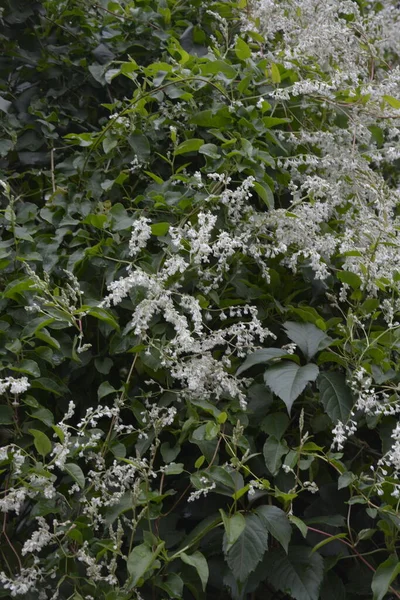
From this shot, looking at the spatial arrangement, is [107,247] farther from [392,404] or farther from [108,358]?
[392,404]

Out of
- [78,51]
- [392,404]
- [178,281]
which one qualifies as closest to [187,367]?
[178,281]

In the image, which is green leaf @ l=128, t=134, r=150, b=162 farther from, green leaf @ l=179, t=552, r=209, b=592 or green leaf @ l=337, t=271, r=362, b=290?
green leaf @ l=179, t=552, r=209, b=592

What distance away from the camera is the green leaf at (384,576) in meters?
1.34

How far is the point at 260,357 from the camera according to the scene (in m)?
1.55

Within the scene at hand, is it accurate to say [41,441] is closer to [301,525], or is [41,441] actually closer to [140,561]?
[140,561]

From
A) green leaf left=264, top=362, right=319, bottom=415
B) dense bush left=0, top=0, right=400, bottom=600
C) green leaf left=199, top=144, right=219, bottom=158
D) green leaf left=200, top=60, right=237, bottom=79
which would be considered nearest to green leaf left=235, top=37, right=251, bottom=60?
dense bush left=0, top=0, right=400, bottom=600

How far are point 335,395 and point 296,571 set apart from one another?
36cm

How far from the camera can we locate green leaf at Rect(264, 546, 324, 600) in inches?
55.0

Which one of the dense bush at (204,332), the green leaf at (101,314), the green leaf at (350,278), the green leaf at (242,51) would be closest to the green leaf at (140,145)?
Answer: the dense bush at (204,332)

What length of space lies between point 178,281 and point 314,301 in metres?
0.41

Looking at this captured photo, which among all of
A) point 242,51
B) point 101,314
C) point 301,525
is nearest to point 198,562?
point 301,525

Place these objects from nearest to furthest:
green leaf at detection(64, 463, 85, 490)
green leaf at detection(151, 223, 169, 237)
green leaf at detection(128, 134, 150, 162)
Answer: green leaf at detection(64, 463, 85, 490)
green leaf at detection(151, 223, 169, 237)
green leaf at detection(128, 134, 150, 162)

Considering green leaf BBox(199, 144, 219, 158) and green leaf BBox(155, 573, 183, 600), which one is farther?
green leaf BBox(199, 144, 219, 158)

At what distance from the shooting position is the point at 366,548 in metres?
1.65
